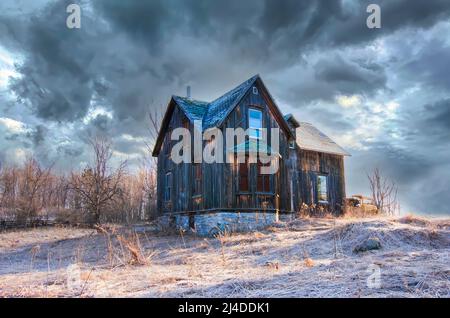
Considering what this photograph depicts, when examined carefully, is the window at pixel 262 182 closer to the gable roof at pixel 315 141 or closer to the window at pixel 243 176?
the window at pixel 243 176

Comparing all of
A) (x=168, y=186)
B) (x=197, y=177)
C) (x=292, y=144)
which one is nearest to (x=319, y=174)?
(x=292, y=144)

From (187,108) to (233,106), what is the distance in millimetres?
3216

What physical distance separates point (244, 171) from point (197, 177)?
2623mm

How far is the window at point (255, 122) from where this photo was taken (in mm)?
18891

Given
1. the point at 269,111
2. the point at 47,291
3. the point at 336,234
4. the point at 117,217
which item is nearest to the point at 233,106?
the point at 269,111

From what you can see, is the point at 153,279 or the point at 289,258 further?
the point at 289,258

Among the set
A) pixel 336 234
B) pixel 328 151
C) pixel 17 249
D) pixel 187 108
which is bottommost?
pixel 17 249

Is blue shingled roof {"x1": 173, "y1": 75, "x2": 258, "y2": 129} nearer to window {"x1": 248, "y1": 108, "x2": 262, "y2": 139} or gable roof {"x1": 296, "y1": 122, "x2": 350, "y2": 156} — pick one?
window {"x1": 248, "y1": 108, "x2": 262, "y2": 139}

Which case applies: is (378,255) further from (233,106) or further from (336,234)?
(233,106)

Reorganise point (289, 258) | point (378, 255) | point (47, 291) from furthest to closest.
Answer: point (289, 258) < point (378, 255) < point (47, 291)

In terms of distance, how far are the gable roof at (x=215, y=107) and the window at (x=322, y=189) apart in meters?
5.47

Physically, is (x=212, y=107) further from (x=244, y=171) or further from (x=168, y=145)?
(x=244, y=171)

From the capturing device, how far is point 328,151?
24.8 meters

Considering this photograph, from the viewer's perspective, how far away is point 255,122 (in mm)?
19125
